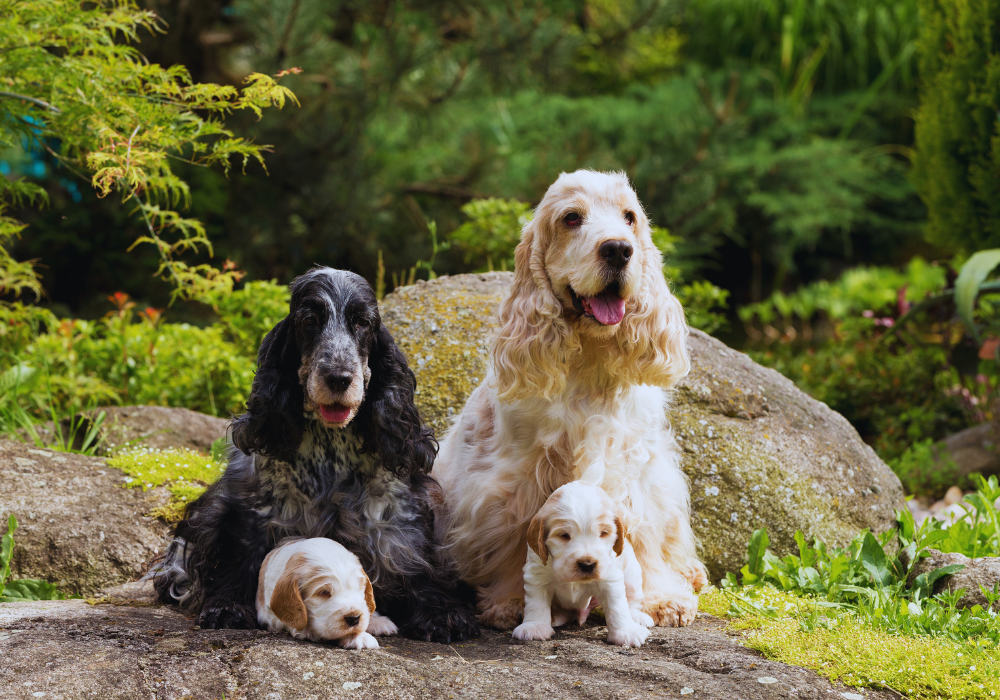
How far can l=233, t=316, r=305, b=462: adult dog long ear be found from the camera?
3246 millimetres

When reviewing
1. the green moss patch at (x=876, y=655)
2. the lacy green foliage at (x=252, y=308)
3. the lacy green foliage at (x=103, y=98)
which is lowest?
the green moss patch at (x=876, y=655)

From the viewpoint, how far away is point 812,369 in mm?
8172

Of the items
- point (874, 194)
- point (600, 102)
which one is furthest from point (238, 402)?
point (874, 194)

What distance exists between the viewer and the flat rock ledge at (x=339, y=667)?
270cm

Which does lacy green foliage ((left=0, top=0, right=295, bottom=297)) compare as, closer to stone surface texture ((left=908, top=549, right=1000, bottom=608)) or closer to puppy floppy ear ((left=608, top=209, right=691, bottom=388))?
puppy floppy ear ((left=608, top=209, right=691, bottom=388))

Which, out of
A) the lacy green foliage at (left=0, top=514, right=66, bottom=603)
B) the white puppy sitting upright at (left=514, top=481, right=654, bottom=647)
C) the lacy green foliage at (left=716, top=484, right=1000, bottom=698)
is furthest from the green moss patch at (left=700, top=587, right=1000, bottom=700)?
the lacy green foliage at (left=0, top=514, right=66, bottom=603)

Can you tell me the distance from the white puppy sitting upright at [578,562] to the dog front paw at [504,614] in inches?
4.9

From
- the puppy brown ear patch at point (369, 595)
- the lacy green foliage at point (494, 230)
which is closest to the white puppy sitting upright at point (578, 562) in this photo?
the puppy brown ear patch at point (369, 595)

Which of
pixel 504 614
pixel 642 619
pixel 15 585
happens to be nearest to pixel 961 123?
pixel 642 619

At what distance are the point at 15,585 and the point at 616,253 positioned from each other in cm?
307

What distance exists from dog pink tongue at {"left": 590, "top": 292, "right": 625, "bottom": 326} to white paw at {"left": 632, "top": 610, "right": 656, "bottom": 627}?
122 cm

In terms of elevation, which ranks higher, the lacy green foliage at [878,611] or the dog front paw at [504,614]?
the lacy green foliage at [878,611]

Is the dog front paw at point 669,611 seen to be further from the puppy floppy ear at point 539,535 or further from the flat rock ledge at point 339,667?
the puppy floppy ear at point 539,535

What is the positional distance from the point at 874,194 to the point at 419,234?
8898 mm
